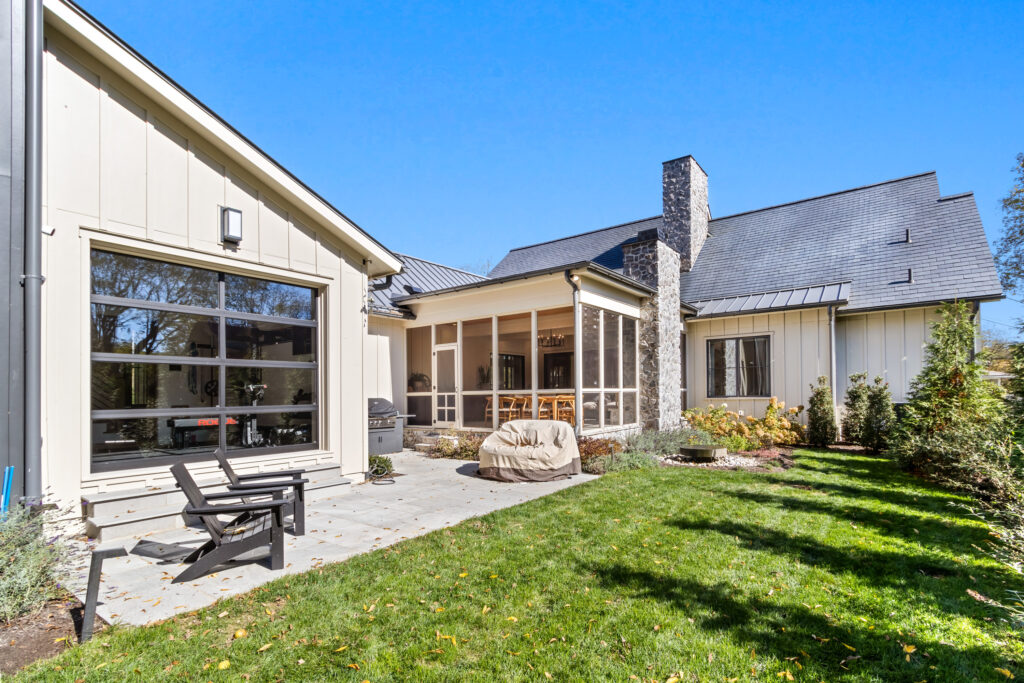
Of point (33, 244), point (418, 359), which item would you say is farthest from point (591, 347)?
point (33, 244)

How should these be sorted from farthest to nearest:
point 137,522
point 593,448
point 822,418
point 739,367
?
1. point 739,367
2. point 822,418
3. point 593,448
4. point 137,522

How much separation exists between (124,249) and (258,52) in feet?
23.1

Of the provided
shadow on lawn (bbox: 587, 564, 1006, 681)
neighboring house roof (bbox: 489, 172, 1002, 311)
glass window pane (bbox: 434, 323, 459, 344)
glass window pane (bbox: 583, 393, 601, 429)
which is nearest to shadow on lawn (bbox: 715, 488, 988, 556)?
→ shadow on lawn (bbox: 587, 564, 1006, 681)

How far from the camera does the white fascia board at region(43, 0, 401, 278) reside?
4.56 metres

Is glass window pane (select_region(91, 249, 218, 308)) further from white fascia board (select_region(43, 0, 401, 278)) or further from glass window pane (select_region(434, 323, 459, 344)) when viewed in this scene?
glass window pane (select_region(434, 323, 459, 344))

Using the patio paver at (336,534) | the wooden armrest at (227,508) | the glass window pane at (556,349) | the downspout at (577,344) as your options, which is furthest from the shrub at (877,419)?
the wooden armrest at (227,508)

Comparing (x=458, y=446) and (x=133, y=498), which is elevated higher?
(x=133, y=498)

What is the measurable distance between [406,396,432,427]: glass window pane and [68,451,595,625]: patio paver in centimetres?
316

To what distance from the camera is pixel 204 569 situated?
371cm

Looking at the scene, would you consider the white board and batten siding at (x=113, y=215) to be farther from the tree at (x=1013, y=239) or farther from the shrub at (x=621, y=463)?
the tree at (x=1013, y=239)

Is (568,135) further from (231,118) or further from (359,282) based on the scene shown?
(231,118)

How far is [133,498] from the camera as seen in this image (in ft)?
15.8

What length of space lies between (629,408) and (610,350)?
1.55 meters

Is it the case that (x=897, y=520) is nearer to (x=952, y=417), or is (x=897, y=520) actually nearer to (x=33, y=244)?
(x=952, y=417)
